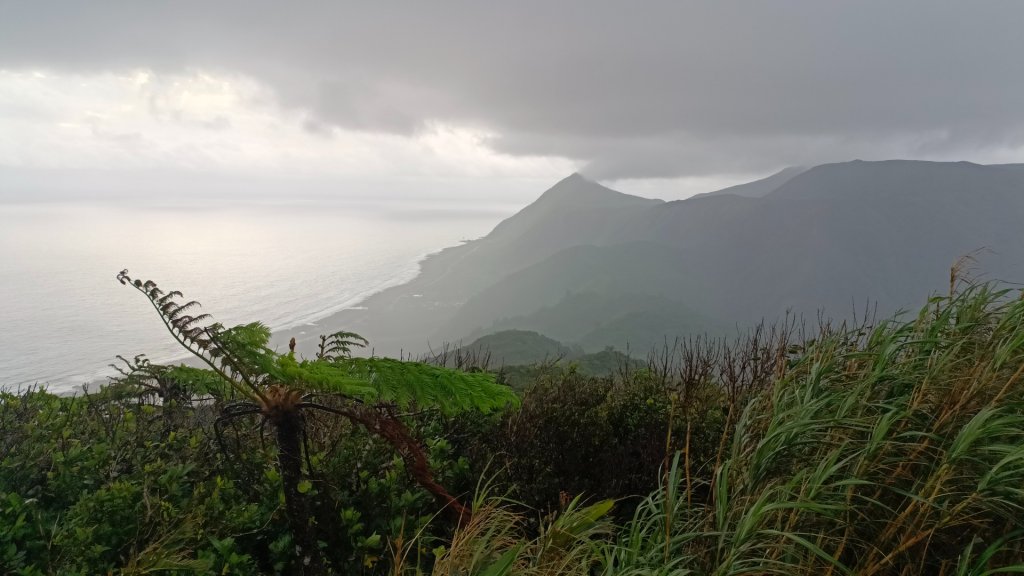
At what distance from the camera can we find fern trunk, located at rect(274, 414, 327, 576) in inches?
114

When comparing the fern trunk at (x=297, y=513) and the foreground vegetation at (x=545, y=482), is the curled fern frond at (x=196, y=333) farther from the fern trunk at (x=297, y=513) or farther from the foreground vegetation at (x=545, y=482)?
the fern trunk at (x=297, y=513)

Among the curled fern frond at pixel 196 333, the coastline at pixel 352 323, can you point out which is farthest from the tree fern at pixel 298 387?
the coastline at pixel 352 323

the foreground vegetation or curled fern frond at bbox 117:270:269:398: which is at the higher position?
curled fern frond at bbox 117:270:269:398

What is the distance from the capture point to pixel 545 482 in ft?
13.6

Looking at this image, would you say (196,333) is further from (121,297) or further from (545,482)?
(121,297)

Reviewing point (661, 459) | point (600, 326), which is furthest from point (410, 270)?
point (661, 459)

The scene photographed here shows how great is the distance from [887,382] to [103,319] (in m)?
60.4

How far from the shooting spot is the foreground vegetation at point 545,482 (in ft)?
8.59

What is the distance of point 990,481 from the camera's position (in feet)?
8.25

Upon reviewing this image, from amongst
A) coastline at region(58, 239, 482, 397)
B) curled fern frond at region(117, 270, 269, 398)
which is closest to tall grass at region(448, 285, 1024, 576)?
curled fern frond at region(117, 270, 269, 398)

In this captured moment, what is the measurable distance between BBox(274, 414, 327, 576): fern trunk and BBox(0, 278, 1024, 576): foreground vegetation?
0.04 ft

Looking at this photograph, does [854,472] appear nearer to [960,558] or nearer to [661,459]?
[960,558]

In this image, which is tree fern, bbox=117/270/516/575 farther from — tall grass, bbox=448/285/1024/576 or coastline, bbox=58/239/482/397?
coastline, bbox=58/239/482/397

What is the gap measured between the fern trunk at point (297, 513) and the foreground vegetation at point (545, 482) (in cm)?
1
